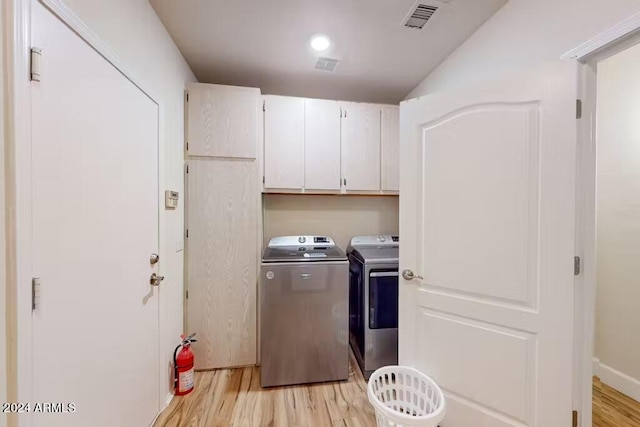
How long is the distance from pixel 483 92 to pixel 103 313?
2123 millimetres

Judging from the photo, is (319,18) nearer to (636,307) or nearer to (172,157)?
(172,157)

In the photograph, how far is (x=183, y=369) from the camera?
1.82 m

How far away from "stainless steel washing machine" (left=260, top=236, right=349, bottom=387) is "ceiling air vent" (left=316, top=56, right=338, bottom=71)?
157 centimetres

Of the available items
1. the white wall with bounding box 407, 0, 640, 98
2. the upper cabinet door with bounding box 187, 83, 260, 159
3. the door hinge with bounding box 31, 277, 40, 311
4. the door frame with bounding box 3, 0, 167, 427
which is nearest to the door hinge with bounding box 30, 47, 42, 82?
the door frame with bounding box 3, 0, 167, 427

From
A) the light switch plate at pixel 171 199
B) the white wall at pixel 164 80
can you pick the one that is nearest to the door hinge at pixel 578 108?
the white wall at pixel 164 80

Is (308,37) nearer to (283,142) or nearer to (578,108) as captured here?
(283,142)

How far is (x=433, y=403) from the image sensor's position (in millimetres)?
1426

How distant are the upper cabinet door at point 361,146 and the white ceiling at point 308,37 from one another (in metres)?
0.27

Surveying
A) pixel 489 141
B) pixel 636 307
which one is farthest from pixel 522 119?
pixel 636 307

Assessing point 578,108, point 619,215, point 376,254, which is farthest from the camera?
point 376,254

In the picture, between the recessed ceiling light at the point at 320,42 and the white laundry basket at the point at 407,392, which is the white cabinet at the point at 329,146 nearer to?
the recessed ceiling light at the point at 320,42

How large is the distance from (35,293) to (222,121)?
1661 millimetres

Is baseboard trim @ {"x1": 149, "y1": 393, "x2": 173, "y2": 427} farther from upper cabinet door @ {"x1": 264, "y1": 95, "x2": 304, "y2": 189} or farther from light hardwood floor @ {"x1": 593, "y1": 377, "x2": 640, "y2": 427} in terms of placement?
light hardwood floor @ {"x1": 593, "y1": 377, "x2": 640, "y2": 427}

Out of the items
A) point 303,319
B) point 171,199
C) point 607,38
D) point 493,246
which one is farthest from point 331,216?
point 607,38
